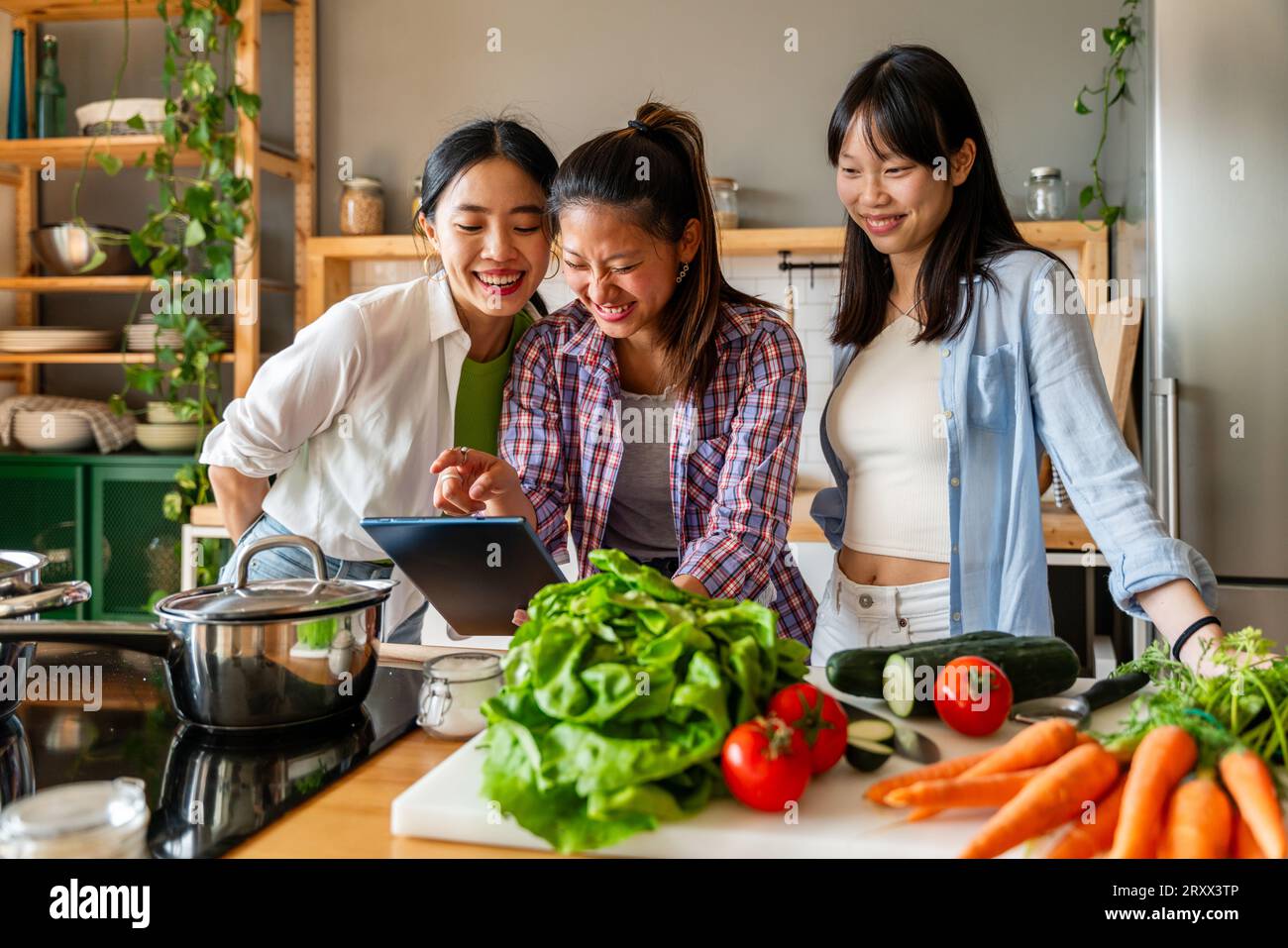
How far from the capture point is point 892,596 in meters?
1.80

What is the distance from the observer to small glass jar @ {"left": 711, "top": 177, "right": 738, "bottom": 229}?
3693 millimetres

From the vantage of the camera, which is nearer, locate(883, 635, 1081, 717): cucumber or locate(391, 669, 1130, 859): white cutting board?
locate(391, 669, 1130, 859): white cutting board

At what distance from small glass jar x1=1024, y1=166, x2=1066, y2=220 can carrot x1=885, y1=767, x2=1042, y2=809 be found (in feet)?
9.47

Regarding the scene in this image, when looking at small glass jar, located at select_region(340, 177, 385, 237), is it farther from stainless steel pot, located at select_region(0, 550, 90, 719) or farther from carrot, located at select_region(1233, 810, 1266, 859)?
carrot, located at select_region(1233, 810, 1266, 859)

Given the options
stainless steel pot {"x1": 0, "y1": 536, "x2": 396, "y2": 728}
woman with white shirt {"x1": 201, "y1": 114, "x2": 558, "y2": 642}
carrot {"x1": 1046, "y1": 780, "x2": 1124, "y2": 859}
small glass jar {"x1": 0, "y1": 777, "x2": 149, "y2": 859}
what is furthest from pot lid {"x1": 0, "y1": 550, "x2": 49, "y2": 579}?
carrot {"x1": 1046, "y1": 780, "x2": 1124, "y2": 859}

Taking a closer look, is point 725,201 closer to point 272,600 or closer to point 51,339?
point 51,339

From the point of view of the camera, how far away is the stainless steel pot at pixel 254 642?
116 centimetres

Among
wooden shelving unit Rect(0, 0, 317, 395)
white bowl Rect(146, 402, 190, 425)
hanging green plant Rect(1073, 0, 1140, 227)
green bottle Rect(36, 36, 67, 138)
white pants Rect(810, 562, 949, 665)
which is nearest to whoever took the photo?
white pants Rect(810, 562, 949, 665)

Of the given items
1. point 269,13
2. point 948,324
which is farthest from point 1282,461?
point 269,13

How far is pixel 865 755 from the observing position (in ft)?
3.49

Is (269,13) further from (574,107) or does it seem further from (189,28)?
(574,107)
